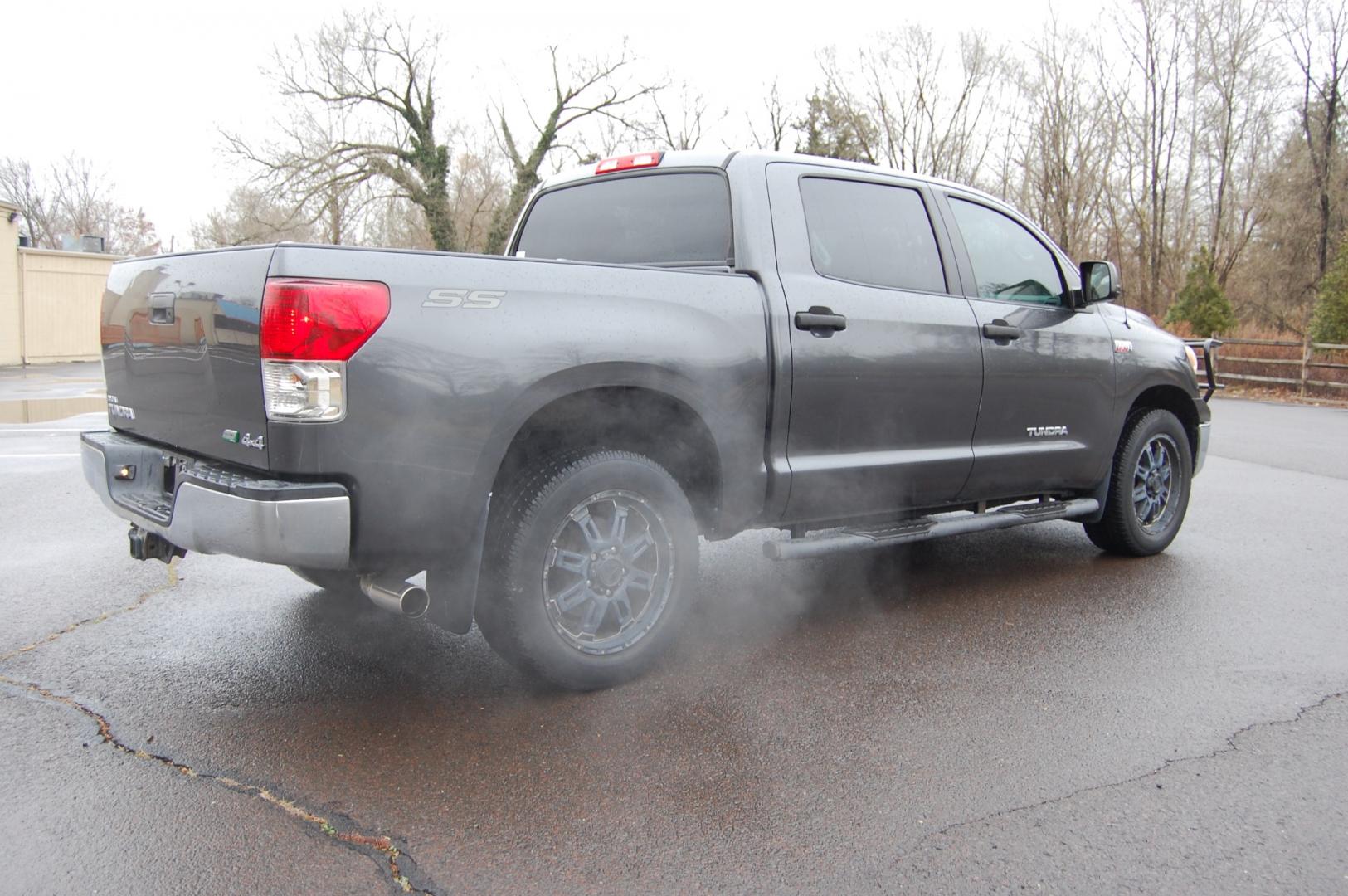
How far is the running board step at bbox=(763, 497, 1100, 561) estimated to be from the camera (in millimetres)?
3889

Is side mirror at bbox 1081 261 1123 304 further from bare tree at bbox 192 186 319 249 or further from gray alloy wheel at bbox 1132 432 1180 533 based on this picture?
bare tree at bbox 192 186 319 249

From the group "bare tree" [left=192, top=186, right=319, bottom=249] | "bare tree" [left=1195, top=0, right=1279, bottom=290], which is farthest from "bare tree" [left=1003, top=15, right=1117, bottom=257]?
"bare tree" [left=192, top=186, right=319, bottom=249]

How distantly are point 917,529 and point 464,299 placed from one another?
2.34 m

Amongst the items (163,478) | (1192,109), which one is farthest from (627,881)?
(1192,109)

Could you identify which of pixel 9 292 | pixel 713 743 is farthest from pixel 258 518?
pixel 9 292

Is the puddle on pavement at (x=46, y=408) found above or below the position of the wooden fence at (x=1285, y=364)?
below

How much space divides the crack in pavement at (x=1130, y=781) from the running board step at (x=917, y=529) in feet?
4.39

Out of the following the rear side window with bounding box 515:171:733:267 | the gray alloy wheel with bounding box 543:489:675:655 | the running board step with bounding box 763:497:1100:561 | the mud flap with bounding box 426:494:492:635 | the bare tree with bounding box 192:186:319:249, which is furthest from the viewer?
the bare tree with bounding box 192:186:319:249

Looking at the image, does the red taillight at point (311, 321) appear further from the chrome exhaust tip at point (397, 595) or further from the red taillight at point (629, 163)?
the red taillight at point (629, 163)

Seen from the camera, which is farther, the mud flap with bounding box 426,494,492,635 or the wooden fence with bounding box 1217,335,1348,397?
the wooden fence with bounding box 1217,335,1348,397

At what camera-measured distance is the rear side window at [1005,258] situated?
4738 mm

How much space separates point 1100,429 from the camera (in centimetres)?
512

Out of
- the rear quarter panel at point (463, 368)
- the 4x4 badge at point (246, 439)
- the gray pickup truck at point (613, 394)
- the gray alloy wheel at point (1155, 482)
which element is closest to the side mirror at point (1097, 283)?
the gray pickup truck at point (613, 394)

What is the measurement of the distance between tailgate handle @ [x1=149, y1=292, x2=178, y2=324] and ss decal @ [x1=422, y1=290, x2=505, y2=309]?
3.17ft
